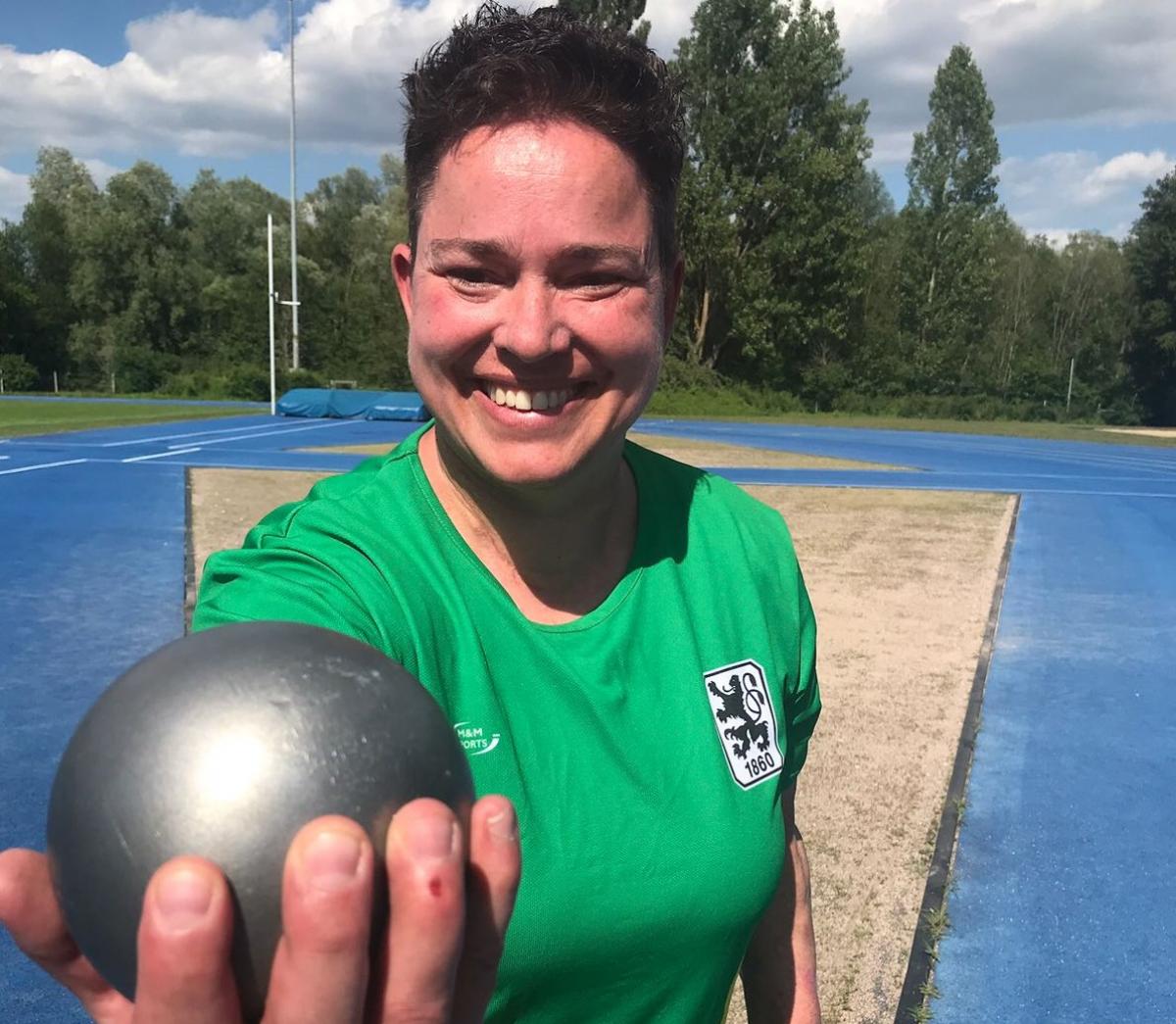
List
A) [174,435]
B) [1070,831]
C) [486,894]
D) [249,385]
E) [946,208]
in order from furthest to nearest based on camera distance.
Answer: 1. [946,208]
2. [249,385]
3. [174,435]
4. [1070,831]
5. [486,894]

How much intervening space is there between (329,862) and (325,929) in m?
0.06

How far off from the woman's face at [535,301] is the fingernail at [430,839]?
0.92 metres

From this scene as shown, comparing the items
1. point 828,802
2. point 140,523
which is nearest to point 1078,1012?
point 828,802

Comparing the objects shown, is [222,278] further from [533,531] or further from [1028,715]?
[533,531]

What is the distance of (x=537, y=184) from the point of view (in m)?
1.65

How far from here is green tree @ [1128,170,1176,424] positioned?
5897cm

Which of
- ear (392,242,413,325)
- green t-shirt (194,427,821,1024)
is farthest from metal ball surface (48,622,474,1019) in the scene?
ear (392,242,413,325)

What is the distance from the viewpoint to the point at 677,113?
189 centimetres

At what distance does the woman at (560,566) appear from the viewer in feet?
5.19

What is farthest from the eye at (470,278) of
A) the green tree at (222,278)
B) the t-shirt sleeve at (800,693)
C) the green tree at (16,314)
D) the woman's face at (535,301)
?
the green tree at (16,314)

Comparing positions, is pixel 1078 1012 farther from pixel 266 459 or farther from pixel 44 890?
pixel 266 459

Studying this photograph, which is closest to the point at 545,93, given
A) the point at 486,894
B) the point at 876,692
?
the point at 486,894

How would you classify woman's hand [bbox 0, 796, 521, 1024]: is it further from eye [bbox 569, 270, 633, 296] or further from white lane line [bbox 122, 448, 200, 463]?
white lane line [bbox 122, 448, 200, 463]

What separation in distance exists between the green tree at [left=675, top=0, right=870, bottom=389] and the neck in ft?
149
